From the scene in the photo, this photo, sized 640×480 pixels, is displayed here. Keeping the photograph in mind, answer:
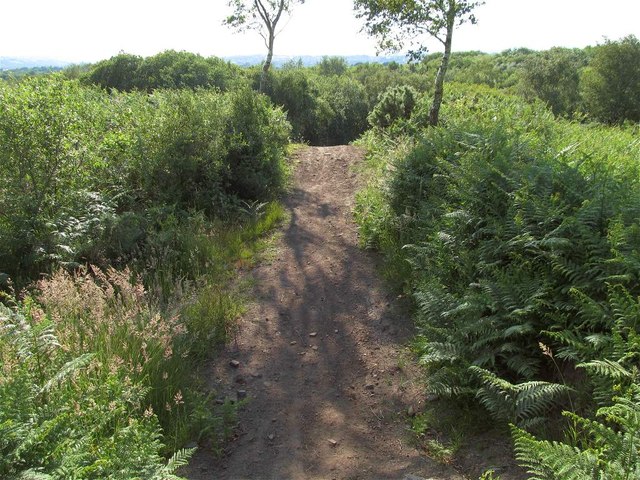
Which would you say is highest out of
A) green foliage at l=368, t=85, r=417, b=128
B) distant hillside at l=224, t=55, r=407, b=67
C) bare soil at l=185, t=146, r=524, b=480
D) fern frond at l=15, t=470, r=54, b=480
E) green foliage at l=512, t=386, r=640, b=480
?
distant hillside at l=224, t=55, r=407, b=67

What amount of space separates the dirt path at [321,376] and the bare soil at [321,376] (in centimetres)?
1

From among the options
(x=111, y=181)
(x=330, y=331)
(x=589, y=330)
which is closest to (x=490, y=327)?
(x=589, y=330)

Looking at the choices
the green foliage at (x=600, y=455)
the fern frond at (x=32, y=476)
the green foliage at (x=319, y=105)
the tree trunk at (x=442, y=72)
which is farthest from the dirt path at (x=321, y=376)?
the green foliage at (x=319, y=105)

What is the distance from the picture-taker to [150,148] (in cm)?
959

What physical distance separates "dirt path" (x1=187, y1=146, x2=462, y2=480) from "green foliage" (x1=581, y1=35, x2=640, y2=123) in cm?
2954

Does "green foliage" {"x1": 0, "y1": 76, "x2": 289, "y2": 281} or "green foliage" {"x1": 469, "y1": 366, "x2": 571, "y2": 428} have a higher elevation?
"green foliage" {"x1": 0, "y1": 76, "x2": 289, "y2": 281}

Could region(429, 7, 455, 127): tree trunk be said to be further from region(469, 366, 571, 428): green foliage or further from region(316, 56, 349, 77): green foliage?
region(316, 56, 349, 77): green foliage

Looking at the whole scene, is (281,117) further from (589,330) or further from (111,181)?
(589,330)

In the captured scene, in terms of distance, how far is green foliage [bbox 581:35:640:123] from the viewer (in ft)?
98.0

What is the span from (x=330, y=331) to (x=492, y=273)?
6.83ft

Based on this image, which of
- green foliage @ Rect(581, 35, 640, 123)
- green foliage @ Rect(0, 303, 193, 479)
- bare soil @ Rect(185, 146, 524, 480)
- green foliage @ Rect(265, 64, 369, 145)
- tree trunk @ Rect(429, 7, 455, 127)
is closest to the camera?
green foliage @ Rect(0, 303, 193, 479)

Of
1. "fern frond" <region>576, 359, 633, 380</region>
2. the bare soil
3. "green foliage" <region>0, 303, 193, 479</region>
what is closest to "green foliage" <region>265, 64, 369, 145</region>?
the bare soil

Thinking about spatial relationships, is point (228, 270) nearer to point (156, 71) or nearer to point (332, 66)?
point (156, 71)

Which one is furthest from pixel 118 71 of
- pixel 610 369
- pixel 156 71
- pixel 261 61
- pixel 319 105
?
pixel 610 369
